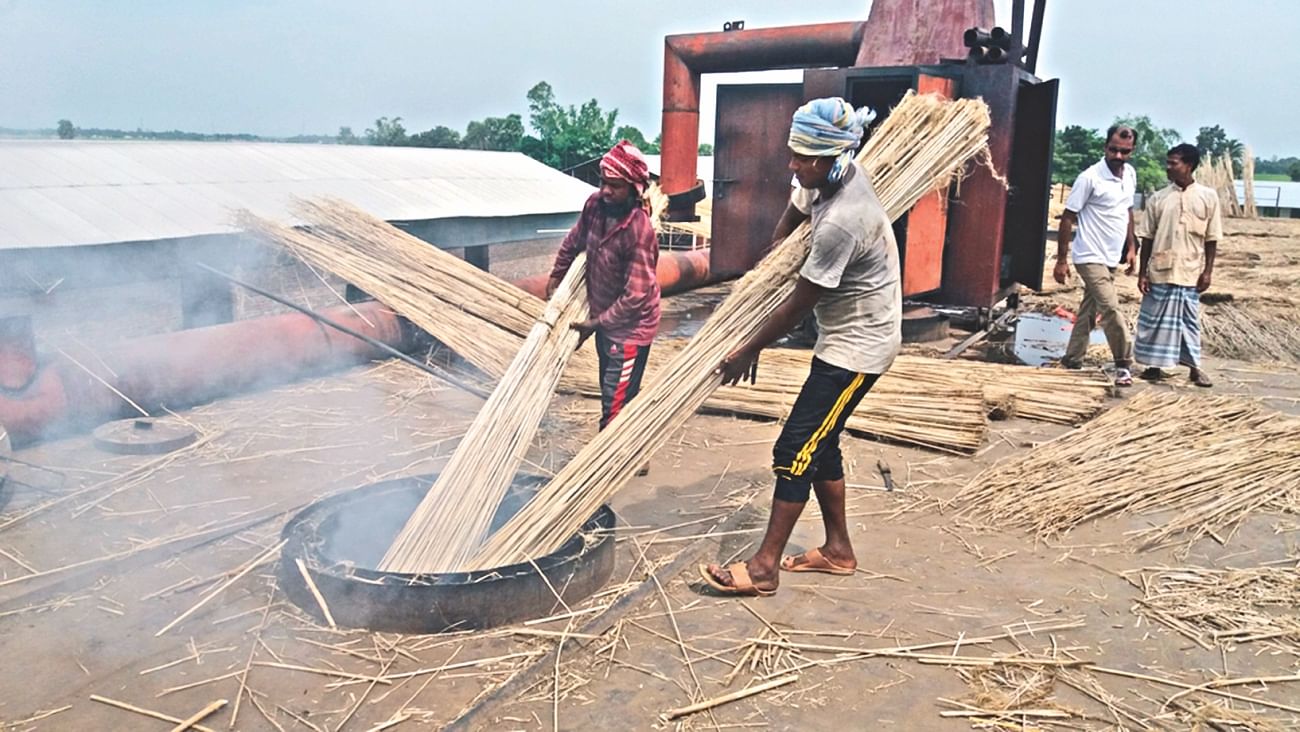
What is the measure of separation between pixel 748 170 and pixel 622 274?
4.12 metres

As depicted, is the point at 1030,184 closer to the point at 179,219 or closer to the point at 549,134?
the point at 179,219

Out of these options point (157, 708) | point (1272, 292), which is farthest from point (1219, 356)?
point (157, 708)

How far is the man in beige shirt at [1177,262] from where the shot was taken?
6.11 meters

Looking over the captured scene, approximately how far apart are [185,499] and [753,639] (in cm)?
265

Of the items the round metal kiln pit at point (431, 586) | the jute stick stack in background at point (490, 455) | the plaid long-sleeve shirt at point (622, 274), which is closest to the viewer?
the round metal kiln pit at point (431, 586)

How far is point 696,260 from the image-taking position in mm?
11203

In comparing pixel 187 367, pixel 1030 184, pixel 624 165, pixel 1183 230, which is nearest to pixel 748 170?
pixel 1030 184

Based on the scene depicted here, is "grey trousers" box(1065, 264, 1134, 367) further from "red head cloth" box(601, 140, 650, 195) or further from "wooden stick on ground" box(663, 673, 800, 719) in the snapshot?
"wooden stick on ground" box(663, 673, 800, 719)

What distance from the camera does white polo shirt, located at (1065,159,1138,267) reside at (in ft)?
20.7

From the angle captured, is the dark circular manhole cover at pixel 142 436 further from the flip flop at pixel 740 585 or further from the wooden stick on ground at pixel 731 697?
the wooden stick on ground at pixel 731 697

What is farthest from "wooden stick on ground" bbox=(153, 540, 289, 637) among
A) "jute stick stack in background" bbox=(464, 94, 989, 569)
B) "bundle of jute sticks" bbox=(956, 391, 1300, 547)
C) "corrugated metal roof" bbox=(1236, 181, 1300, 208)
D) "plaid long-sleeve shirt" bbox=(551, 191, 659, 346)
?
"corrugated metal roof" bbox=(1236, 181, 1300, 208)

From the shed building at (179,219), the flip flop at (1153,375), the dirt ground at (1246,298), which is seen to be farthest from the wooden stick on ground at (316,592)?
the dirt ground at (1246,298)

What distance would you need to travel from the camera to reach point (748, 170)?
7852 millimetres

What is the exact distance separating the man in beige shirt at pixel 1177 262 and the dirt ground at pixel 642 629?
8.89ft
